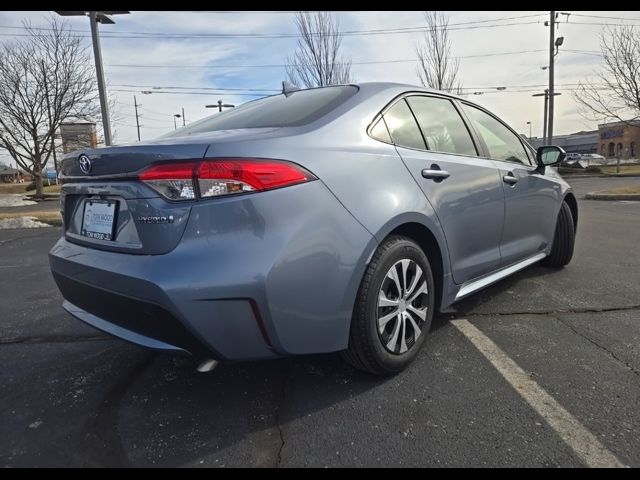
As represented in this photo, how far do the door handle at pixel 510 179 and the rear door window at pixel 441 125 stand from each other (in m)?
0.33

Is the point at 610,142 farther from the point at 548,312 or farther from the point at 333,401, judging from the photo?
the point at 333,401

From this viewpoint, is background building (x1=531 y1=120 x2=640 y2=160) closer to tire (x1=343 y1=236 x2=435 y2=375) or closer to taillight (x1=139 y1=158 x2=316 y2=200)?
tire (x1=343 y1=236 x2=435 y2=375)

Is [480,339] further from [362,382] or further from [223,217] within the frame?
[223,217]

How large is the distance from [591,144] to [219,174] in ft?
292

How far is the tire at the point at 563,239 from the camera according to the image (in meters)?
4.27

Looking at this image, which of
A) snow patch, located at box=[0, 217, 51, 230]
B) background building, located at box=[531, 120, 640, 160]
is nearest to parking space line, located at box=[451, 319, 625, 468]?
snow patch, located at box=[0, 217, 51, 230]

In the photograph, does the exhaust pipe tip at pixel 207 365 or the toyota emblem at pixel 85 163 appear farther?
the toyota emblem at pixel 85 163

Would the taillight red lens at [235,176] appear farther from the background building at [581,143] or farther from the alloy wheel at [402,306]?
the background building at [581,143]

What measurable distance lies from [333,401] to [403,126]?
1572 millimetres

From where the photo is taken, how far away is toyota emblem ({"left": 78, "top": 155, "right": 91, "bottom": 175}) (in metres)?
2.10

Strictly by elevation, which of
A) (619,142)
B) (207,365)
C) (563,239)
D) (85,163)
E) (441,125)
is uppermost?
(441,125)

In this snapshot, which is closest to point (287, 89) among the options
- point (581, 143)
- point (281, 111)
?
point (281, 111)

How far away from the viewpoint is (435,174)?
258cm

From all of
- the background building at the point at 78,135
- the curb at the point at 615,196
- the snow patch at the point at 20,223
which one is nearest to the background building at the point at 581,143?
the curb at the point at 615,196
